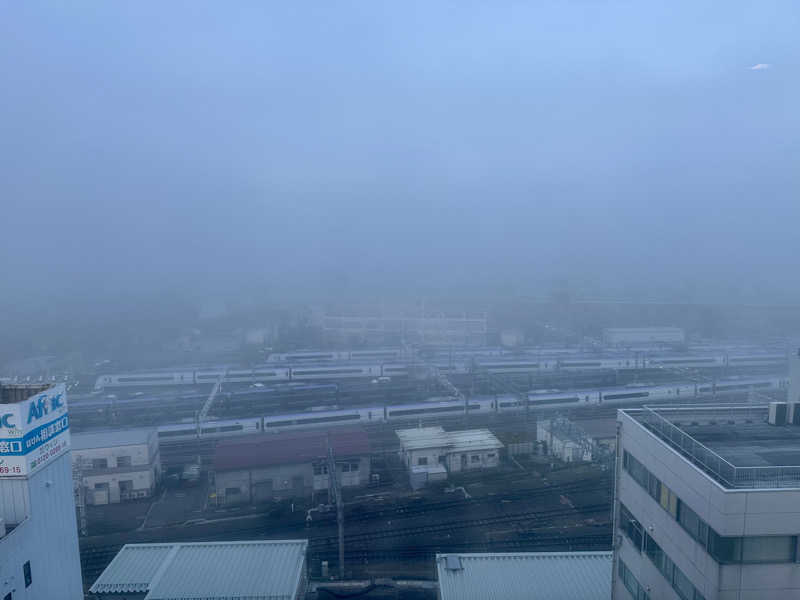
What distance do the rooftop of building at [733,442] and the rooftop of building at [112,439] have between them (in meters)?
A: 6.01

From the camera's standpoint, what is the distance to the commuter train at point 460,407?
352 inches

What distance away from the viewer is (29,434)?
2.97m

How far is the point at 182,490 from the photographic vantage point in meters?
7.20

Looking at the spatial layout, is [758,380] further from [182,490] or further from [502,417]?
[182,490]

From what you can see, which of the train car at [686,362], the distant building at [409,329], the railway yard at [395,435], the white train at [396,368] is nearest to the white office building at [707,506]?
the railway yard at [395,435]

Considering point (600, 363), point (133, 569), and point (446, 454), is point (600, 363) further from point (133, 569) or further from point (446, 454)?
point (133, 569)

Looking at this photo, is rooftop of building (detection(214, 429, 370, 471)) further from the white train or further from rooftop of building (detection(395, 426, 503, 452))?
the white train

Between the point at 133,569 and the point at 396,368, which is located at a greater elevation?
the point at 133,569

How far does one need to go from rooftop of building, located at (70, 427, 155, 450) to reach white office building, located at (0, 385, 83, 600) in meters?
3.80

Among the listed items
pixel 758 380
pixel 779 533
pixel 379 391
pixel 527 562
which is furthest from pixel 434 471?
pixel 758 380

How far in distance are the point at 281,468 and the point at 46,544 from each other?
12.8 ft

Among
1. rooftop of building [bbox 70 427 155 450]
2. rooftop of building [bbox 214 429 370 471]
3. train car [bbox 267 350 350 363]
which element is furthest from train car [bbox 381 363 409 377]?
rooftop of building [bbox 70 427 155 450]

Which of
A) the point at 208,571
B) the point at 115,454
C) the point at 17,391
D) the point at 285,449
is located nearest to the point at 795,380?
the point at 208,571

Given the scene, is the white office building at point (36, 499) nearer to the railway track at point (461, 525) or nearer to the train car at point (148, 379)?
the railway track at point (461, 525)
